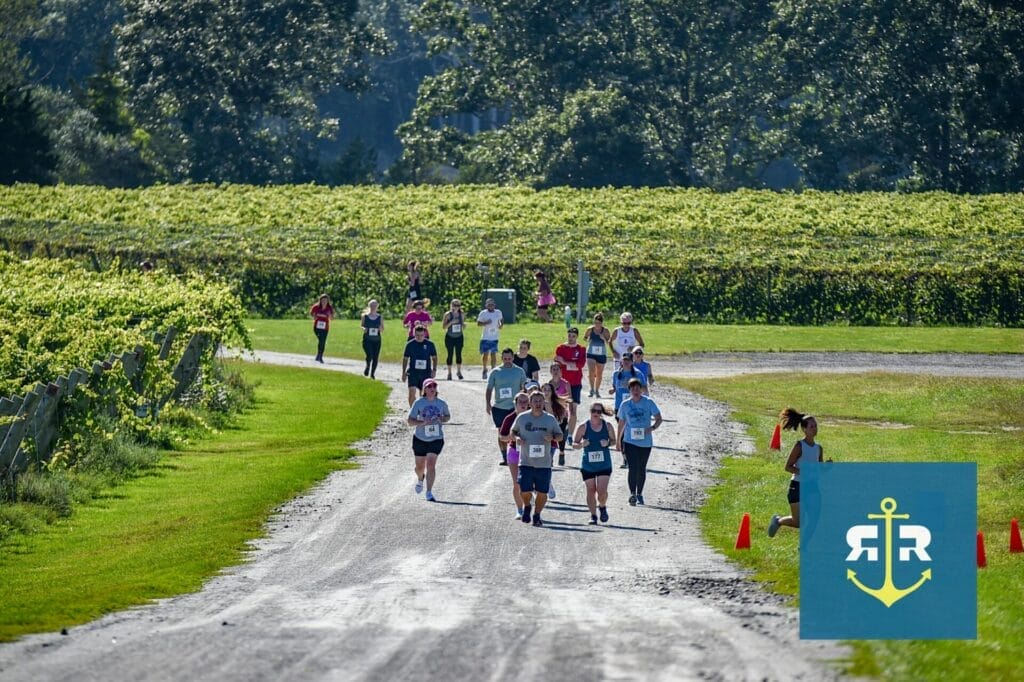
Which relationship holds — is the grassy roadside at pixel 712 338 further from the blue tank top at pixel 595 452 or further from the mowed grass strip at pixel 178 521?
the blue tank top at pixel 595 452

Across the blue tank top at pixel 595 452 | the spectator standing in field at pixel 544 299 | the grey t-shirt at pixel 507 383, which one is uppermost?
→ the spectator standing in field at pixel 544 299

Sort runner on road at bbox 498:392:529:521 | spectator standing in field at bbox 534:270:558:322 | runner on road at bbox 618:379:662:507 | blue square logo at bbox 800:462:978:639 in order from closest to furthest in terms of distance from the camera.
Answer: blue square logo at bbox 800:462:978:639 < runner on road at bbox 498:392:529:521 < runner on road at bbox 618:379:662:507 < spectator standing in field at bbox 534:270:558:322

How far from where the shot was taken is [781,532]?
22.7 m

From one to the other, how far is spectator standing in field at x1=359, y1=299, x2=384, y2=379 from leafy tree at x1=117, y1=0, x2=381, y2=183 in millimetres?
57754

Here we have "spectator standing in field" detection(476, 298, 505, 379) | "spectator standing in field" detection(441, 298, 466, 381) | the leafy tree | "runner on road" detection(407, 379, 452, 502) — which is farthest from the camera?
the leafy tree

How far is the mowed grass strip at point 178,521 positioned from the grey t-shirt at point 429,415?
94.4 inches

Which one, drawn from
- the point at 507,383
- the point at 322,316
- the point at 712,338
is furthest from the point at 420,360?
the point at 712,338

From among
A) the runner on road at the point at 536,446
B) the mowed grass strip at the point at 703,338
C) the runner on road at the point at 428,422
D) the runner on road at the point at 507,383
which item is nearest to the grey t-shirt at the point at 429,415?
the runner on road at the point at 428,422

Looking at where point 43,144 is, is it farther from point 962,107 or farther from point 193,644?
point 193,644

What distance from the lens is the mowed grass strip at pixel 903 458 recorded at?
1514 centimetres

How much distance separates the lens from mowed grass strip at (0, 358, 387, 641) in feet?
61.0

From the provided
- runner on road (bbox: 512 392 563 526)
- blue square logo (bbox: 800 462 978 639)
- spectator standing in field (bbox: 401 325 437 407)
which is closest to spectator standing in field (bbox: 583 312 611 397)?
spectator standing in field (bbox: 401 325 437 407)

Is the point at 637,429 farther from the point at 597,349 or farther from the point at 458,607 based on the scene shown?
the point at 597,349

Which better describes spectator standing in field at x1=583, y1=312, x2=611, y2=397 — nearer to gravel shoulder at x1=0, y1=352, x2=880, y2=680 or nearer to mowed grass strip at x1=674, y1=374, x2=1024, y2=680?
mowed grass strip at x1=674, y1=374, x2=1024, y2=680
